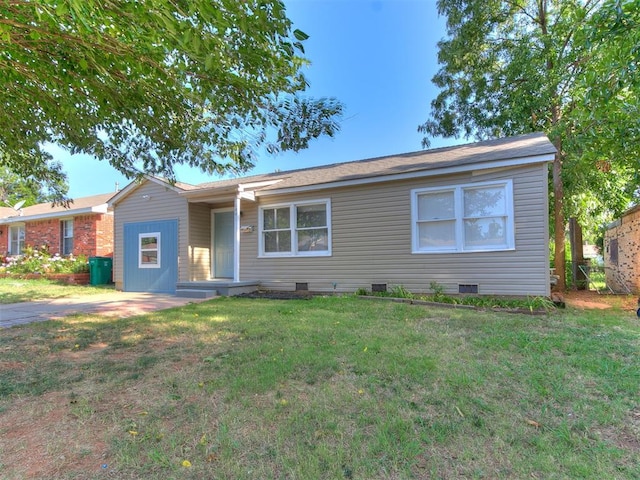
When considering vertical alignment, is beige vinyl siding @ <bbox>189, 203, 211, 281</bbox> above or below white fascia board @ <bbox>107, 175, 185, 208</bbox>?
below

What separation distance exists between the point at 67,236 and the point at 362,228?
1430cm

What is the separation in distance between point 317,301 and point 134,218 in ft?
24.5

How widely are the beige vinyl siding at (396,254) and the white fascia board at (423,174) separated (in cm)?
18

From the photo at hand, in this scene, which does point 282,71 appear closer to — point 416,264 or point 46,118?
point 46,118

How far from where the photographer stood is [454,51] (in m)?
12.8

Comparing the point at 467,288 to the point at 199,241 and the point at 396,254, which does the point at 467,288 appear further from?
the point at 199,241

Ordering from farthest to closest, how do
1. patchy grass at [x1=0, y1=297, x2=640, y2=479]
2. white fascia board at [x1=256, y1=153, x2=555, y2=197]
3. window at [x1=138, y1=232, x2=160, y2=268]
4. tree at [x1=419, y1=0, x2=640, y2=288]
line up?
window at [x1=138, y1=232, x2=160, y2=268] < white fascia board at [x1=256, y1=153, x2=555, y2=197] < tree at [x1=419, y1=0, x2=640, y2=288] < patchy grass at [x1=0, y1=297, x2=640, y2=479]

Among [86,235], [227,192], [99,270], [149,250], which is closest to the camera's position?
[227,192]

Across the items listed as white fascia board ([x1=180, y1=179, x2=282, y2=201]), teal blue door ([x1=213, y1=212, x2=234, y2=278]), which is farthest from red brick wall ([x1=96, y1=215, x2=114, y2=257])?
white fascia board ([x1=180, y1=179, x2=282, y2=201])

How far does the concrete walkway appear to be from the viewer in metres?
6.70

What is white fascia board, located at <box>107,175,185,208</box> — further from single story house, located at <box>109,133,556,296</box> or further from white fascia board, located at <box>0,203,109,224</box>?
white fascia board, located at <box>0,203,109,224</box>

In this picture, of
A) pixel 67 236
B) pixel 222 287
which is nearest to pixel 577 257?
pixel 222 287

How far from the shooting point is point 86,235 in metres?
15.3

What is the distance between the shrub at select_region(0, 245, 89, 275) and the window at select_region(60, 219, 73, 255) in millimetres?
512
